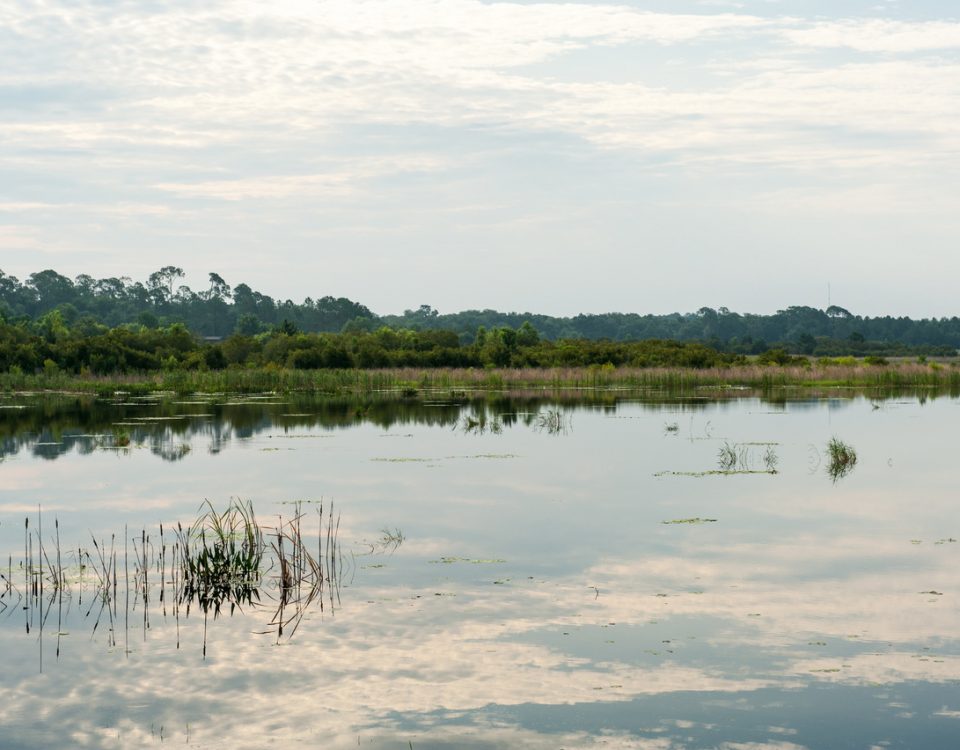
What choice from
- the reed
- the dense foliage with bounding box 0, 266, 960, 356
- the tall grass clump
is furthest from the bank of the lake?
the dense foliage with bounding box 0, 266, 960, 356

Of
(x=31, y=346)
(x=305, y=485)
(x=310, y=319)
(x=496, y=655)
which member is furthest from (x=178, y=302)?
(x=496, y=655)

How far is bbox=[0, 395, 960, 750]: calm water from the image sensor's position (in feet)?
27.7

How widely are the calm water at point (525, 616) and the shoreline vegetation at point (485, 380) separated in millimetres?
30479

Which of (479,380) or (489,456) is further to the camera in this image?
(479,380)

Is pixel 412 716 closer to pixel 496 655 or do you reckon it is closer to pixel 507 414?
pixel 496 655

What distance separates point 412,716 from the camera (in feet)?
28.1

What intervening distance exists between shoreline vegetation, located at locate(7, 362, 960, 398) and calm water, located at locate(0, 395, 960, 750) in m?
30.5

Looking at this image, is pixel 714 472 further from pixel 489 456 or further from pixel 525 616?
pixel 525 616

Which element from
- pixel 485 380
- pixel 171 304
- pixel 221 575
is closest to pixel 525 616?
pixel 221 575

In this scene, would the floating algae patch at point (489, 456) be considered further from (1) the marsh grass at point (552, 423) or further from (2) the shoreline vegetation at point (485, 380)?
(2) the shoreline vegetation at point (485, 380)

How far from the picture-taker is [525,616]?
11250mm

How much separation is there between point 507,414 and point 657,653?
2804 cm

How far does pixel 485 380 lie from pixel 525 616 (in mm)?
48139

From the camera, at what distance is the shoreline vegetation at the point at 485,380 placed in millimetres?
54500
